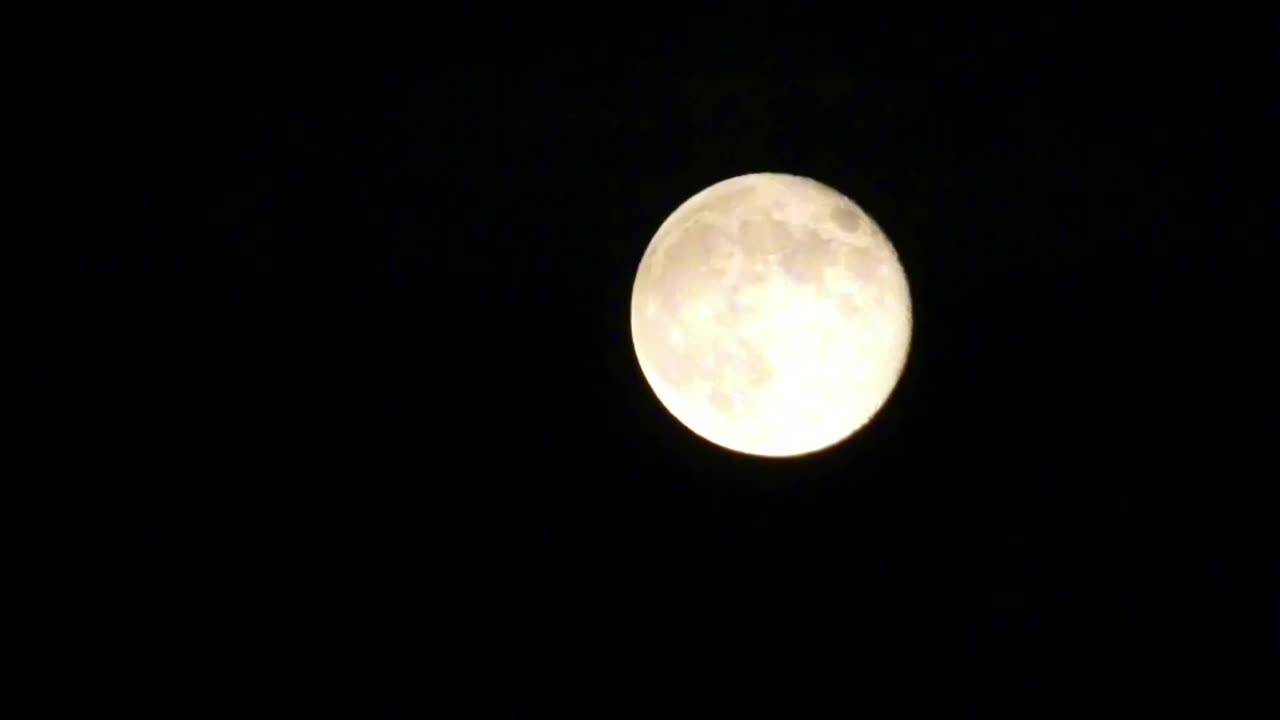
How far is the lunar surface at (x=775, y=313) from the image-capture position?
2.64m

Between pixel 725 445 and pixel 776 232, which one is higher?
pixel 776 232

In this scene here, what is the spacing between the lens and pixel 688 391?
9.30ft

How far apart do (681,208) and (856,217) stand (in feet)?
1.33

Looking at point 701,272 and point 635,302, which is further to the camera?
point 635,302

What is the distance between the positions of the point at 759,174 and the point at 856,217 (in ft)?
0.82

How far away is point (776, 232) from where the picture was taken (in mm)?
2684

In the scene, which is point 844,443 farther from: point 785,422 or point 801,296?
point 801,296

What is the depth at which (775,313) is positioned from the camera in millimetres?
2625

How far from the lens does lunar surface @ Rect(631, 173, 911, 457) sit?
8.66ft

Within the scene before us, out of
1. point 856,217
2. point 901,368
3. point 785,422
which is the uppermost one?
point 856,217

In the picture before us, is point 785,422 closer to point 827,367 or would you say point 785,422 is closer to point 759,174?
point 827,367

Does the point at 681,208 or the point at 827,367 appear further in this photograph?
the point at 681,208

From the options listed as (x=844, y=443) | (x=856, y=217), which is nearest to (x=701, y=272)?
(x=856, y=217)

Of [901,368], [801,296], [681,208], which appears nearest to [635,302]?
[681,208]
